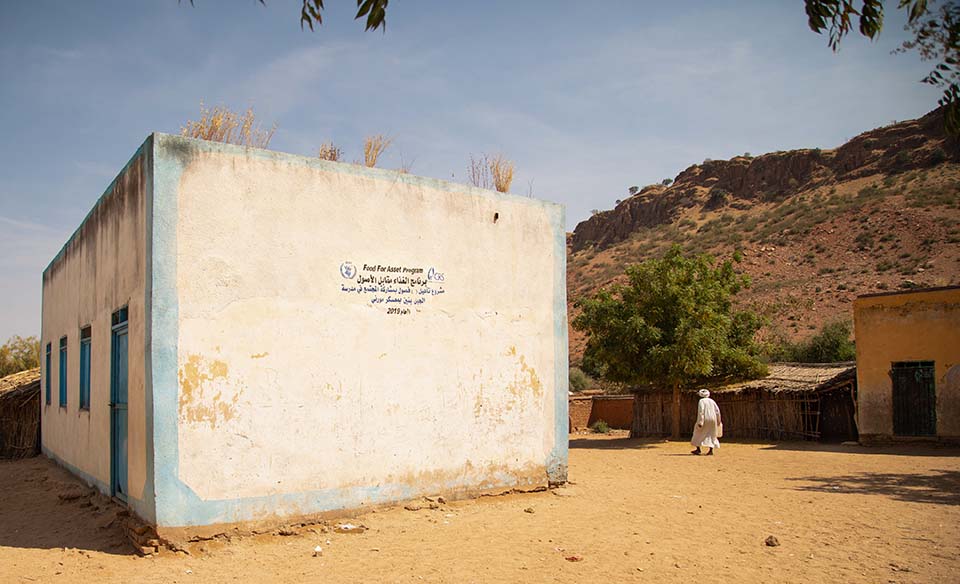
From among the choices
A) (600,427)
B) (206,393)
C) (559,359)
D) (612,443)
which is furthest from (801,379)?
(206,393)

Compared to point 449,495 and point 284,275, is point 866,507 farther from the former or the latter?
point 284,275

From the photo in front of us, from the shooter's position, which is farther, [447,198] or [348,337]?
[447,198]

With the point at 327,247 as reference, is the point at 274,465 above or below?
below

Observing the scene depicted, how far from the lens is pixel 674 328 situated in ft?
61.9

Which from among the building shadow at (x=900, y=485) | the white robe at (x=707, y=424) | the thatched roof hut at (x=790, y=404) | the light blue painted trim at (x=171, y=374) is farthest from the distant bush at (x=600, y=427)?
the light blue painted trim at (x=171, y=374)

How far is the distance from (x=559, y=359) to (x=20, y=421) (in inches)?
505

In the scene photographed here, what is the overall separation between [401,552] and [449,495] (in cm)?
206

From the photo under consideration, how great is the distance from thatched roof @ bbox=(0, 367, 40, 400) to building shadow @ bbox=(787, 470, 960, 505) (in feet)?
52.3

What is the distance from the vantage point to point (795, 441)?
18.6 metres

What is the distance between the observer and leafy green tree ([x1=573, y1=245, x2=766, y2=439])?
18.5 metres

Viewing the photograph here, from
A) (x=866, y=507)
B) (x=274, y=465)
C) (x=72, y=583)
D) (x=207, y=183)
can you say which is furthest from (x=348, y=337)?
(x=866, y=507)

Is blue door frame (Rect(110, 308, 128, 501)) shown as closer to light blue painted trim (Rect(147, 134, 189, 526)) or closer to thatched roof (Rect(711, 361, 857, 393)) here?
light blue painted trim (Rect(147, 134, 189, 526))

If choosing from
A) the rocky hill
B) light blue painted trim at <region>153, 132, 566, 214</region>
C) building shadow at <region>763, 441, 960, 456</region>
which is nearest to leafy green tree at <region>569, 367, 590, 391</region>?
the rocky hill

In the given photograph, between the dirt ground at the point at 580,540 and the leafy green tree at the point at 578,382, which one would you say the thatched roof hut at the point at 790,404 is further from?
the leafy green tree at the point at 578,382
